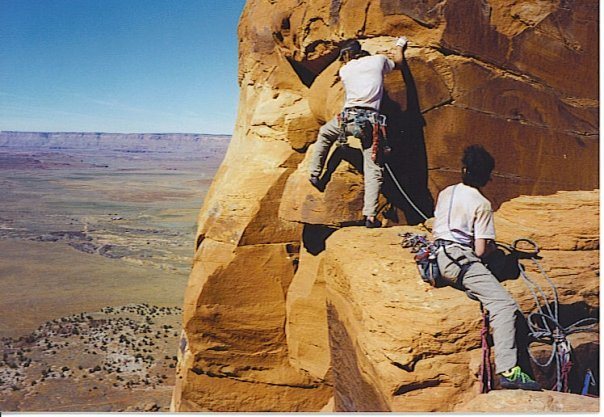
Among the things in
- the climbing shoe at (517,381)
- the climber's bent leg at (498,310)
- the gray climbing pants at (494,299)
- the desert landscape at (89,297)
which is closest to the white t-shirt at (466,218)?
the gray climbing pants at (494,299)

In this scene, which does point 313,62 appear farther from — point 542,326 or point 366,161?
point 542,326

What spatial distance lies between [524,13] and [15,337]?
24.1 m

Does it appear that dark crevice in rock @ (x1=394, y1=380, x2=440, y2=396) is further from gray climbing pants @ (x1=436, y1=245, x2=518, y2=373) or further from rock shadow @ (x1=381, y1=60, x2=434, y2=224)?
rock shadow @ (x1=381, y1=60, x2=434, y2=224)

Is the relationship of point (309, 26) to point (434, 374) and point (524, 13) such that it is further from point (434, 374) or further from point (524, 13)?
point (434, 374)

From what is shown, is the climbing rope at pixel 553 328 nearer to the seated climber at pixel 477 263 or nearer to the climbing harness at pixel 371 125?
the seated climber at pixel 477 263

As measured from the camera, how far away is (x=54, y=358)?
21094 millimetres

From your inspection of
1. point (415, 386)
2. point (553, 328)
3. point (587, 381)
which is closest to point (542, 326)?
point (553, 328)

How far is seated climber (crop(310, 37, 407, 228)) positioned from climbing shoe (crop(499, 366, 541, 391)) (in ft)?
7.44

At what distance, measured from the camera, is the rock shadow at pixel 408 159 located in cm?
626

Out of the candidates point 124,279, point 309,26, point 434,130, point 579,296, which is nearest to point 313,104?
point 309,26

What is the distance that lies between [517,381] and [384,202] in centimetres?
256

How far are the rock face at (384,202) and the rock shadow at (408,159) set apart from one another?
0.02 metres

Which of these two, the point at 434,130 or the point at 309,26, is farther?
the point at 309,26

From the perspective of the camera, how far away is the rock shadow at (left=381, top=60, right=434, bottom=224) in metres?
6.26
